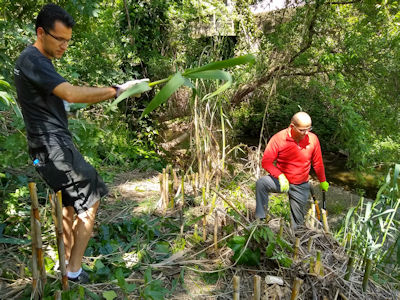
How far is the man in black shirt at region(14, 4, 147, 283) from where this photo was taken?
148cm

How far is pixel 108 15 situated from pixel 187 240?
16.1 ft

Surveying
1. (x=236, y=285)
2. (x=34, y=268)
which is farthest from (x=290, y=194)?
(x=34, y=268)

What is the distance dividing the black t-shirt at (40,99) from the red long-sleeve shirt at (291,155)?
195 cm

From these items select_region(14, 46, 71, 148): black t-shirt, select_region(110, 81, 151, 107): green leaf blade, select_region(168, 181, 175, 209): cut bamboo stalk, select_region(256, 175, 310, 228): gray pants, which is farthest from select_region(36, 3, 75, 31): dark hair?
select_region(256, 175, 310, 228): gray pants

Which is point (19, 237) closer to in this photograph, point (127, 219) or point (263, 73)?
point (127, 219)

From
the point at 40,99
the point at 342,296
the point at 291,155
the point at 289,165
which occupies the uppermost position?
the point at 40,99

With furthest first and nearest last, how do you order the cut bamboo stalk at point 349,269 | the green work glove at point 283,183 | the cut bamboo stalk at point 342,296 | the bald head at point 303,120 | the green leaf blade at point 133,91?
the green work glove at point 283,183 < the bald head at point 303,120 < the cut bamboo stalk at point 349,269 < the cut bamboo stalk at point 342,296 < the green leaf blade at point 133,91

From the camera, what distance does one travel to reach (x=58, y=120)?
1660mm

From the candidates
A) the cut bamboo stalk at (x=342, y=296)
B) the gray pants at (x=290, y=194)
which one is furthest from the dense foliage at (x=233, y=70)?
the cut bamboo stalk at (x=342, y=296)

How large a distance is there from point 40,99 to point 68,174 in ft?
1.31

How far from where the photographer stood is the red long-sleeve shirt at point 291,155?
303cm

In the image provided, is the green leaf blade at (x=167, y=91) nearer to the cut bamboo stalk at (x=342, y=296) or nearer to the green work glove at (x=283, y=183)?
the cut bamboo stalk at (x=342, y=296)

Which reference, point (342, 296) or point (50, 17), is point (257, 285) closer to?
point (342, 296)

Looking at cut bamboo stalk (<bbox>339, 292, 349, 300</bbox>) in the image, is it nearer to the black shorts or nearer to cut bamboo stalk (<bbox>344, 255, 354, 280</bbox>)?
cut bamboo stalk (<bbox>344, 255, 354, 280</bbox>)
